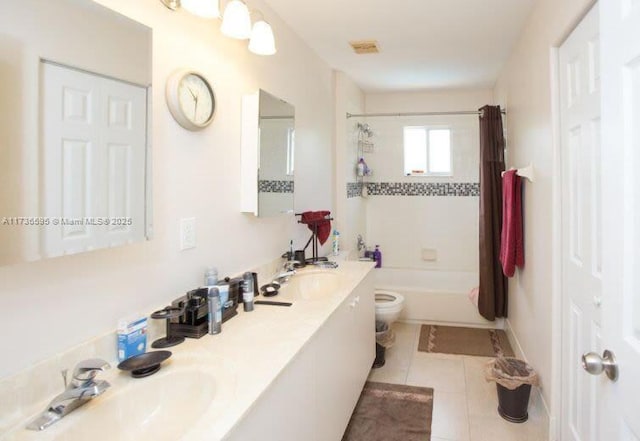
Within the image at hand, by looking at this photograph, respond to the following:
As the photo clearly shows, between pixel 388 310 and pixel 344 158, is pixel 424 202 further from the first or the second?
pixel 388 310

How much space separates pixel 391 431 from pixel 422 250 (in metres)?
2.77

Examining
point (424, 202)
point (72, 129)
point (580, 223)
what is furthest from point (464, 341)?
point (72, 129)

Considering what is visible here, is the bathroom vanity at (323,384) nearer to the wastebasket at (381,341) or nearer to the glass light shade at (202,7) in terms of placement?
the wastebasket at (381,341)

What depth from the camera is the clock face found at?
5.17ft

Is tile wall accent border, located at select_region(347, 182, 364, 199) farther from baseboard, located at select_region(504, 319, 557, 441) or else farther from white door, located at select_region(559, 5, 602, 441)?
white door, located at select_region(559, 5, 602, 441)

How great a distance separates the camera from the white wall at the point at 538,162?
81.2 inches

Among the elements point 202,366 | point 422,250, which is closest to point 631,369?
point 202,366

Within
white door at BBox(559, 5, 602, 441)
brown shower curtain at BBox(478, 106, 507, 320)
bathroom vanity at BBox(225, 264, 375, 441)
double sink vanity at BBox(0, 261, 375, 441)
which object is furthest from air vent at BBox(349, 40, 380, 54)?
double sink vanity at BBox(0, 261, 375, 441)

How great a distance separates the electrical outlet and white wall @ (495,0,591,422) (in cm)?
173

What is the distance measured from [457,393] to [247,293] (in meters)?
1.71

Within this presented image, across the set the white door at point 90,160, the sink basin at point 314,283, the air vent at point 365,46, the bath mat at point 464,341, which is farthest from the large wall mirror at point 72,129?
the bath mat at point 464,341

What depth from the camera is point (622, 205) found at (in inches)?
35.4

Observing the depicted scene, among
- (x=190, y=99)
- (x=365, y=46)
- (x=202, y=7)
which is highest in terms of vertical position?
(x=365, y=46)

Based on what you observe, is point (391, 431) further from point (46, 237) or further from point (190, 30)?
point (190, 30)
